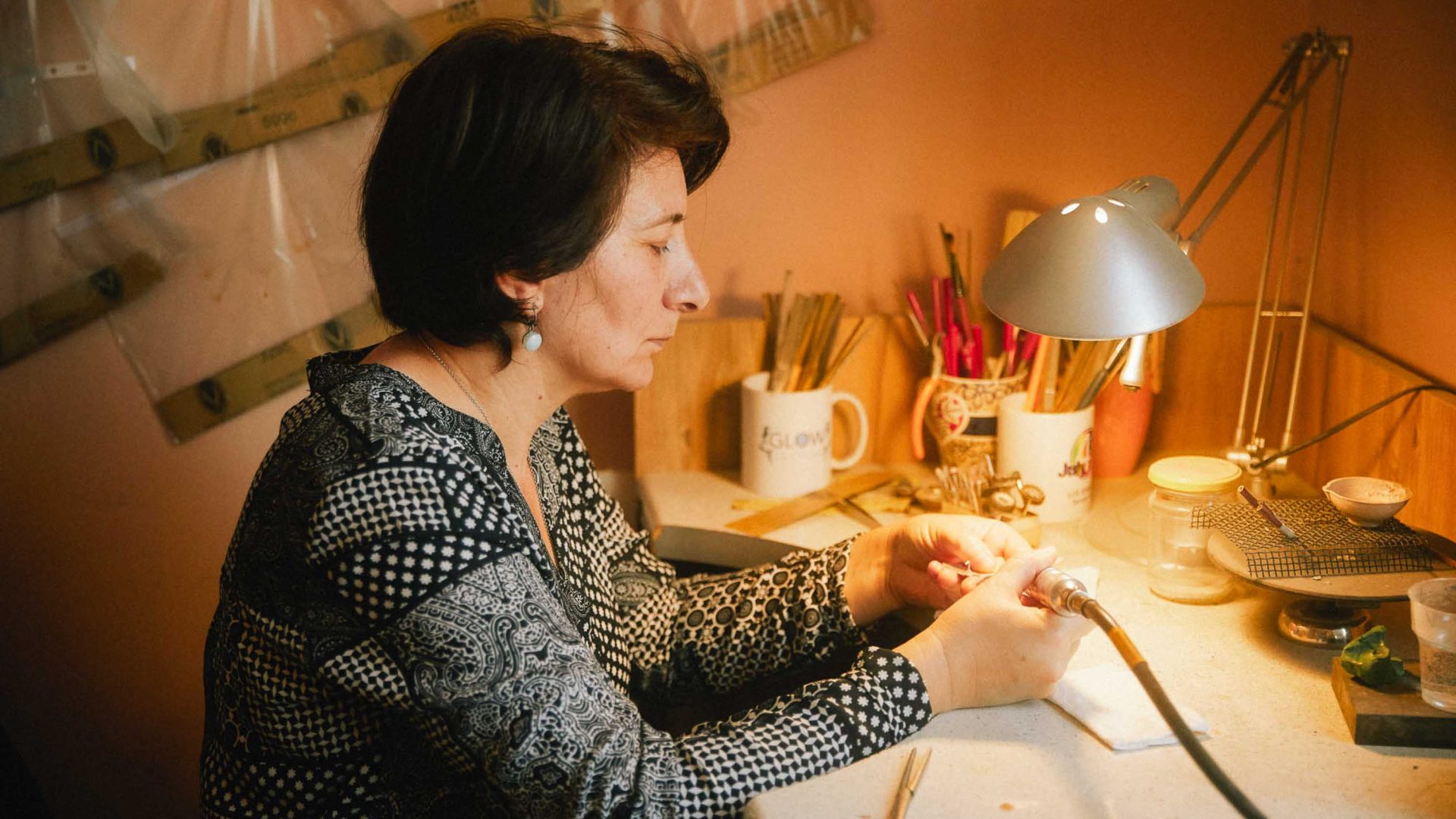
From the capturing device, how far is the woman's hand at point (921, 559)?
1154mm

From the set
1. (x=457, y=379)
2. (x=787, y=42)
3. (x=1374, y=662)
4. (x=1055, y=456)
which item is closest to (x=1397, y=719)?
(x=1374, y=662)

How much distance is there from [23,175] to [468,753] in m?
1.07

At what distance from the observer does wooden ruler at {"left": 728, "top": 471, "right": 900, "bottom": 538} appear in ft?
4.78

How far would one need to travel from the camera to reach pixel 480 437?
41.4 inches

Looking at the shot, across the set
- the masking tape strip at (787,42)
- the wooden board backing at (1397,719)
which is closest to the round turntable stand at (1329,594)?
the wooden board backing at (1397,719)

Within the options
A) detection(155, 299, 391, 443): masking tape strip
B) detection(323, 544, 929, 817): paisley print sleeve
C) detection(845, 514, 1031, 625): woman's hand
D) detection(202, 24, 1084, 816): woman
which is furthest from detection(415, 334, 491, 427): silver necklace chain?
detection(155, 299, 391, 443): masking tape strip

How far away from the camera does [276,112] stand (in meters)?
1.52

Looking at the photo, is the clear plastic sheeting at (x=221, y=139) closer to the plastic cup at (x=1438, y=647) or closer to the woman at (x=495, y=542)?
the woman at (x=495, y=542)

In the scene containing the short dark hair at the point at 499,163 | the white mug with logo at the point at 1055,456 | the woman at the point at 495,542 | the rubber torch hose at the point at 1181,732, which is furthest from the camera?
the white mug with logo at the point at 1055,456

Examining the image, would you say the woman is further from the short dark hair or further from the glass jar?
the glass jar

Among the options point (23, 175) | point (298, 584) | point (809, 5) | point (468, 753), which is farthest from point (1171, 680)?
point (23, 175)

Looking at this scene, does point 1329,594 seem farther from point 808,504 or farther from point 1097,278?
point 808,504

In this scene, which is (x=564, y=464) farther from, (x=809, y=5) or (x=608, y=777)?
(x=809, y=5)

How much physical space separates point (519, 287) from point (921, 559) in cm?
49
